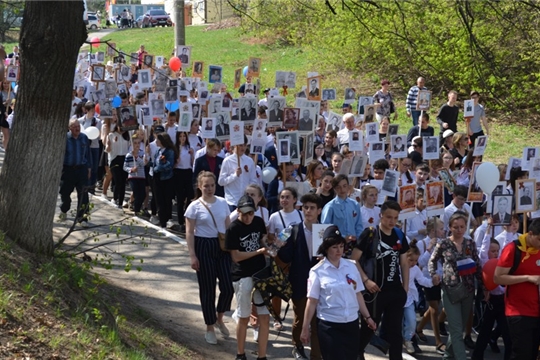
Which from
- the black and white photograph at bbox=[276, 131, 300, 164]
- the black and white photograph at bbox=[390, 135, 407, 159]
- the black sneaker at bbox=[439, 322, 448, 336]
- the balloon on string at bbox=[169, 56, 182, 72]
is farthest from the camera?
the balloon on string at bbox=[169, 56, 182, 72]

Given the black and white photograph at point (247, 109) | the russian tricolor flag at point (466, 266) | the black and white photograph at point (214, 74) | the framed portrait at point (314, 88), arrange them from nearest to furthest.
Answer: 1. the russian tricolor flag at point (466, 266)
2. the black and white photograph at point (247, 109)
3. the framed portrait at point (314, 88)
4. the black and white photograph at point (214, 74)

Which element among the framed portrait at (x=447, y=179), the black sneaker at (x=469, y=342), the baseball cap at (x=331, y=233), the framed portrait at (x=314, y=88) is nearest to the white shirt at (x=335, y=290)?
the baseball cap at (x=331, y=233)

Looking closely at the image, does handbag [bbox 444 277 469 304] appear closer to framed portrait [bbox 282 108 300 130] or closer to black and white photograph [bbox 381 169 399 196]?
black and white photograph [bbox 381 169 399 196]

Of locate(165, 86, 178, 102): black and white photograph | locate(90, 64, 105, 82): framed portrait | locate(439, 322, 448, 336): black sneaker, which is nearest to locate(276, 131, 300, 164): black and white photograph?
locate(439, 322, 448, 336): black sneaker

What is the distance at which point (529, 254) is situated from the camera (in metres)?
8.29

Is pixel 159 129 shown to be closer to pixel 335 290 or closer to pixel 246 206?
pixel 246 206

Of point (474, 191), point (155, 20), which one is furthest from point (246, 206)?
point (155, 20)

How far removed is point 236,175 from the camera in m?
12.2

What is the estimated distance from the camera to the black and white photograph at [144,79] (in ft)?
56.6

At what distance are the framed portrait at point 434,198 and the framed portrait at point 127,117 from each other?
19.9ft

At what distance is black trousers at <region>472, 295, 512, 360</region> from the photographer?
9422 mm

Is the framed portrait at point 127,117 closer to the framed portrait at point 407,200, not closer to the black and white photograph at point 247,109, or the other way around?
the black and white photograph at point 247,109

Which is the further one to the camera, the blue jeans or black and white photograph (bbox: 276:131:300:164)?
black and white photograph (bbox: 276:131:300:164)

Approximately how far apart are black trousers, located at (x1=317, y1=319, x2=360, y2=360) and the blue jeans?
2168 mm
